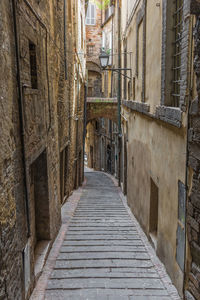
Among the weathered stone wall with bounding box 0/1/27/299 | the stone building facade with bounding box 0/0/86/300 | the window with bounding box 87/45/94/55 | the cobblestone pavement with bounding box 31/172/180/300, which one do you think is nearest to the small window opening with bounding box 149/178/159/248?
the cobblestone pavement with bounding box 31/172/180/300

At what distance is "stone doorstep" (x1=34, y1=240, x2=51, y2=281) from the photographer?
5.44m

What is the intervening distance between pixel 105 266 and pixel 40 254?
1.26 meters

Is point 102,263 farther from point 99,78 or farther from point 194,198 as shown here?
point 99,78

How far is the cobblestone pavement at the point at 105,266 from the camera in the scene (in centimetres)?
493

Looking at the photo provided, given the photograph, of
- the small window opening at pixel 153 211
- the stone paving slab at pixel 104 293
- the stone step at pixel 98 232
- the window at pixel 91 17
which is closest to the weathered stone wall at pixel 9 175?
the stone paving slab at pixel 104 293

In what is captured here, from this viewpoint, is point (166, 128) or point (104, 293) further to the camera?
point (166, 128)

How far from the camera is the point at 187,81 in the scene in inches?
172

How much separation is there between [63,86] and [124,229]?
469 centimetres

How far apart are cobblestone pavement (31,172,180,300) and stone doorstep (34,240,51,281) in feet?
0.53

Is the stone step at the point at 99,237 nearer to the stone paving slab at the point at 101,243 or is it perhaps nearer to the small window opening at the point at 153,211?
the stone paving slab at the point at 101,243

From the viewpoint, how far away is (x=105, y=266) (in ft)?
19.0

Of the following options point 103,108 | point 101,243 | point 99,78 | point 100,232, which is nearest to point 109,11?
point 99,78

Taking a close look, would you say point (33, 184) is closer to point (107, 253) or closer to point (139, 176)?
point (107, 253)

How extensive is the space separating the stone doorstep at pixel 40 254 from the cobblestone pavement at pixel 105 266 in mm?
163
